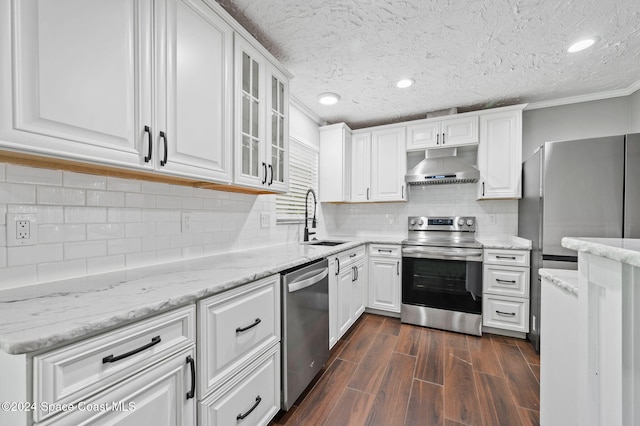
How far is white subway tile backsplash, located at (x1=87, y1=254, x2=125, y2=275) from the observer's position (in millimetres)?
1226

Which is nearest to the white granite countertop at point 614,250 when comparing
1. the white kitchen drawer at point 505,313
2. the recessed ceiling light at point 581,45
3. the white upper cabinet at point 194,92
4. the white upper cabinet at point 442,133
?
the white upper cabinet at point 194,92

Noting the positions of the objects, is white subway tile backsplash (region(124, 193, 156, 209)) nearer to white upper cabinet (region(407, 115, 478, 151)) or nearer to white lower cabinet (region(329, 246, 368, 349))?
white lower cabinet (region(329, 246, 368, 349))

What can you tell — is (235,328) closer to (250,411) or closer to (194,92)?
(250,411)

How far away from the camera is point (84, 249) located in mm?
1201

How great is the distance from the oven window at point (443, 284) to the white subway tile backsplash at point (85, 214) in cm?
273

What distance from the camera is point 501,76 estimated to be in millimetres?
2385

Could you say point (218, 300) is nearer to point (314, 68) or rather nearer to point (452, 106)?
point (314, 68)

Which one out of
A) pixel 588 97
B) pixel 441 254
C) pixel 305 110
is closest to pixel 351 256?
pixel 441 254

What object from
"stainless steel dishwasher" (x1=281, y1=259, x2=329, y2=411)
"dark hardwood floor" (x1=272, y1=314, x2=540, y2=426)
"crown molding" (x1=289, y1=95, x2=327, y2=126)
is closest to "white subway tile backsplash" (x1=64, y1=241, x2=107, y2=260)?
"stainless steel dishwasher" (x1=281, y1=259, x2=329, y2=411)

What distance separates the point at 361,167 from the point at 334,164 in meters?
0.38

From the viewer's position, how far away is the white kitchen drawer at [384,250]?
10.1ft

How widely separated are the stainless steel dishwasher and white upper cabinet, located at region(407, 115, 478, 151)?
2.09 metres

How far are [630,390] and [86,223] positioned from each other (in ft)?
6.76

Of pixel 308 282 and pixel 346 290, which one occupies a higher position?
pixel 308 282
